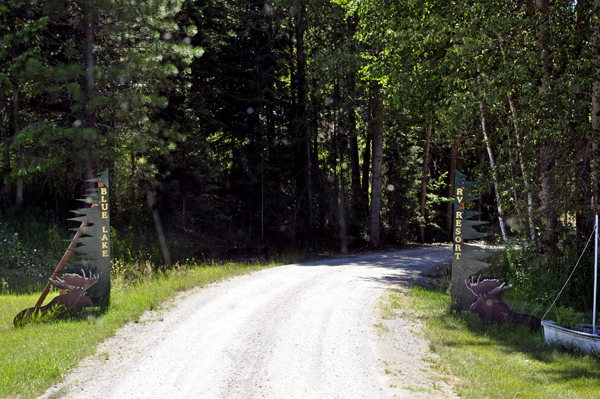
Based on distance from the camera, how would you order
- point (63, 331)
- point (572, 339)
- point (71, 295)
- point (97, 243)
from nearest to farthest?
point (572, 339), point (63, 331), point (71, 295), point (97, 243)

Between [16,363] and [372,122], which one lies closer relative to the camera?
[16,363]

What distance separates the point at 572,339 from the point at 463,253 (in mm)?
2544

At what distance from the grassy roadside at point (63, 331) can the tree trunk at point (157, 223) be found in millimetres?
3910

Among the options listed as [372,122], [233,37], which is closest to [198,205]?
[233,37]

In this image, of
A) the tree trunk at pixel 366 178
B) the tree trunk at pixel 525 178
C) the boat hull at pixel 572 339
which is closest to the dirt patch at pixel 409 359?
the boat hull at pixel 572 339

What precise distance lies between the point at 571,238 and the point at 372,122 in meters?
13.3

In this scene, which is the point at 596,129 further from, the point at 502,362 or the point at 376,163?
the point at 376,163

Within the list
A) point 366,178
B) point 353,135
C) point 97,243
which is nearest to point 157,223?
point 97,243

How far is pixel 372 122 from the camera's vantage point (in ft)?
74.7

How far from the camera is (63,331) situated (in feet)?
25.9

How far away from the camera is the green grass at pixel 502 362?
18.4 feet

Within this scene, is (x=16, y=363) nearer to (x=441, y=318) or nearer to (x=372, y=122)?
(x=441, y=318)

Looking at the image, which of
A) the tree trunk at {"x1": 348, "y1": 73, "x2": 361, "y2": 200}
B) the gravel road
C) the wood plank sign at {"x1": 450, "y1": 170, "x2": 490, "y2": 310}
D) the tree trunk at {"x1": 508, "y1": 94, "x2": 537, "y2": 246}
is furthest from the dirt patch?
the tree trunk at {"x1": 348, "y1": 73, "x2": 361, "y2": 200}

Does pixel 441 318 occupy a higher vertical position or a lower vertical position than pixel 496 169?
lower
